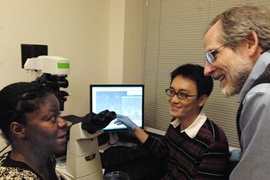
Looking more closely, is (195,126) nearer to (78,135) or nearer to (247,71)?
(247,71)

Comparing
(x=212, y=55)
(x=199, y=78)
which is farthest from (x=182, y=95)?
(x=212, y=55)

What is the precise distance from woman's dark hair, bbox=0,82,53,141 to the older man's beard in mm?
754

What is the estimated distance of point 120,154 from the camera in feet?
5.62

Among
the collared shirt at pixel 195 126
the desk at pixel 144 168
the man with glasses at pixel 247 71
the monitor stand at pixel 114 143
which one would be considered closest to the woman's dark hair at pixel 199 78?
the collared shirt at pixel 195 126

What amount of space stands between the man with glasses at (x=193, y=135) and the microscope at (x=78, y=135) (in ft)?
1.63

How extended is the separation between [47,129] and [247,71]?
0.81 meters

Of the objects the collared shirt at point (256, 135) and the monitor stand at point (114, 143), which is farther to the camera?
the monitor stand at point (114, 143)

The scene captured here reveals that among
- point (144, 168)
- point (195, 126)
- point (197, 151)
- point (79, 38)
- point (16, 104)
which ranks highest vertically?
point (79, 38)

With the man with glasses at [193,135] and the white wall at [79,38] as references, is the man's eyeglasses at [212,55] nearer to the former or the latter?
the man with glasses at [193,135]

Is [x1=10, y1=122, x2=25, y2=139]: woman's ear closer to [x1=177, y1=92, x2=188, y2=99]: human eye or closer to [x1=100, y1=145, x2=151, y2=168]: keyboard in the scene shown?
[x1=100, y1=145, x2=151, y2=168]: keyboard

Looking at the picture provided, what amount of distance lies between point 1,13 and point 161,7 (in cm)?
133

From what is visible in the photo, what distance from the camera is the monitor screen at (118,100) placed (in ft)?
6.27

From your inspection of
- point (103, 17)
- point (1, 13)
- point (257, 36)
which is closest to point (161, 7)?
point (103, 17)

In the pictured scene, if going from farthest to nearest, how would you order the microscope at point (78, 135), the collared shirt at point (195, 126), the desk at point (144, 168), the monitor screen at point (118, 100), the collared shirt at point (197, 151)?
1. the monitor screen at point (118, 100)
2. the desk at point (144, 168)
3. the collared shirt at point (195, 126)
4. the collared shirt at point (197, 151)
5. the microscope at point (78, 135)
